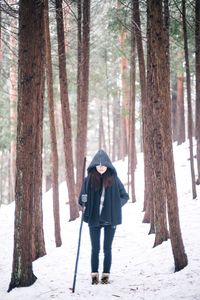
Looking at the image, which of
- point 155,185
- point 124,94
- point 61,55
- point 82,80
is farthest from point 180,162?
point 155,185


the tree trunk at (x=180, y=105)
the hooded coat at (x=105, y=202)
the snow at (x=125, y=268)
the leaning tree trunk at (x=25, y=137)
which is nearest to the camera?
the snow at (x=125, y=268)

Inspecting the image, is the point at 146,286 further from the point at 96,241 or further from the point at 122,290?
the point at 96,241

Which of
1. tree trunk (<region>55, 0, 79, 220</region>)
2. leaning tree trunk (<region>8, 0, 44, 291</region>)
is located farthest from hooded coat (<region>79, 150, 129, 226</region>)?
tree trunk (<region>55, 0, 79, 220</region>)

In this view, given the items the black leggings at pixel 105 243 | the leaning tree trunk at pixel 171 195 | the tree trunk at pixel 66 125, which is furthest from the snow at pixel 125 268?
the tree trunk at pixel 66 125

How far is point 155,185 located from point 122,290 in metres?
3.08

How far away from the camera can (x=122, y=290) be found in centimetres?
604

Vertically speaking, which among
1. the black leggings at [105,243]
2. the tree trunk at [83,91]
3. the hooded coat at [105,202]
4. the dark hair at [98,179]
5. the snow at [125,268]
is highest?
the tree trunk at [83,91]

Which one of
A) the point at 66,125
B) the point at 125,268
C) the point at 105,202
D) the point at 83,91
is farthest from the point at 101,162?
the point at 83,91

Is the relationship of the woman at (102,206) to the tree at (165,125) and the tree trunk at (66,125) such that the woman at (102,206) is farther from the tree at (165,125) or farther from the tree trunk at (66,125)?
the tree trunk at (66,125)

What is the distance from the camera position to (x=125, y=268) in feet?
24.6

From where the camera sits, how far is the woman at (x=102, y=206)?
6387 mm

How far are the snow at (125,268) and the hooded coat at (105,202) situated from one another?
1.07 m

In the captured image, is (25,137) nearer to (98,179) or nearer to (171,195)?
(98,179)

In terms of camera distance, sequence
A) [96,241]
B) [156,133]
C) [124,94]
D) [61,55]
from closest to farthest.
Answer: [96,241]
[156,133]
[61,55]
[124,94]
